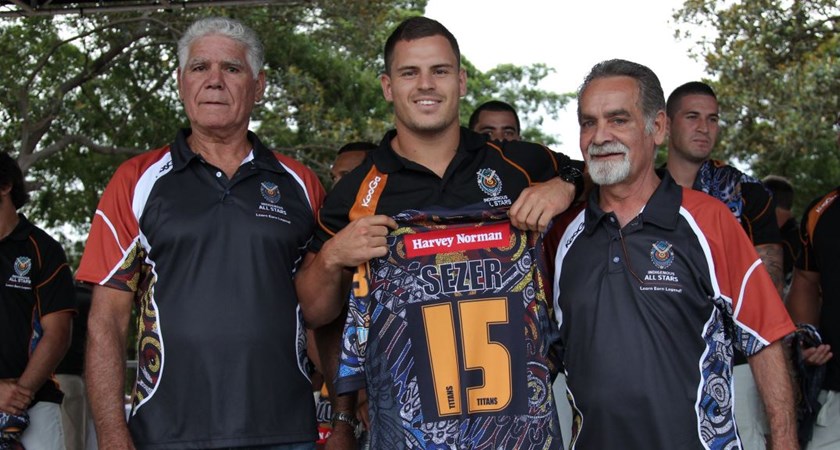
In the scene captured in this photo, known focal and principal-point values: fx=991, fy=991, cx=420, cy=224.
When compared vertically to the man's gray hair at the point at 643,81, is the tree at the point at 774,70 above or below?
above

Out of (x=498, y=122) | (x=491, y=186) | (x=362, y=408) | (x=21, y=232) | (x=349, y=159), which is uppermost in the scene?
(x=498, y=122)

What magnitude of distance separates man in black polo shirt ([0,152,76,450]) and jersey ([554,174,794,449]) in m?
3.31

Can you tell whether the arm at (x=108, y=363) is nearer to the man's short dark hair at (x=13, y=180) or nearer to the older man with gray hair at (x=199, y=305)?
the older man with gray hair at (x=199, y=305)

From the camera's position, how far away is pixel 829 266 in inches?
210

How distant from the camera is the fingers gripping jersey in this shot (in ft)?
11.9

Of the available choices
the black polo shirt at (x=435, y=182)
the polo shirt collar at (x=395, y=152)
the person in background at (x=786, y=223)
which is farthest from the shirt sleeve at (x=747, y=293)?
the person in background at (x=786, y=223)

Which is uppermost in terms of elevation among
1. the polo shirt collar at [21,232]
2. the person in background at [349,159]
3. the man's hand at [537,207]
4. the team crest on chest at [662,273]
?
the person in background at [349,159]

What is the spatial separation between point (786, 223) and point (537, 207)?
16.5 ft

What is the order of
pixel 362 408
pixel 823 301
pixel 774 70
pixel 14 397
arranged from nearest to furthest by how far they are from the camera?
pixel 362 408 < pixel 823 301 < pixel 14 397 < pixel 774 70

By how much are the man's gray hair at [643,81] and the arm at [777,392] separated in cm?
100

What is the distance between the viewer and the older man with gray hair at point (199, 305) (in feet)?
12.2

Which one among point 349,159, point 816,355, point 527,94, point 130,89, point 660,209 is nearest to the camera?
point 660,209

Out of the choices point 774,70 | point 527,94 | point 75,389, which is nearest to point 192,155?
point 75,389

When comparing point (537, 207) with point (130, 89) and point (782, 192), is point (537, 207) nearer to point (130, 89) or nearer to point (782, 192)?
point (782, 192)
